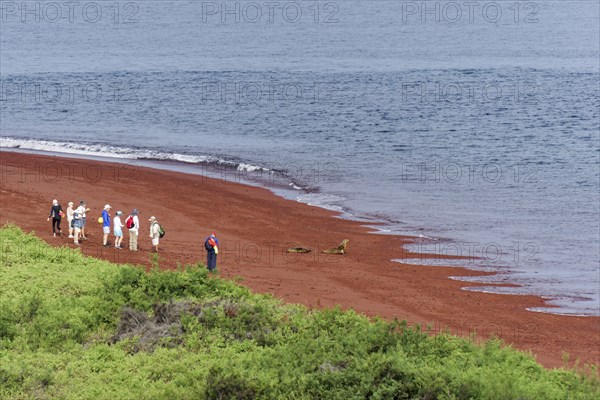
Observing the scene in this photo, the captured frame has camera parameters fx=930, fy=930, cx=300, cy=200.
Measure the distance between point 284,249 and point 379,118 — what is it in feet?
123

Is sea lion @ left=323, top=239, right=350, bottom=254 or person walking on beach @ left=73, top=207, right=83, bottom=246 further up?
person walking on beach @ left=73, top=207, right=83, bottom=246

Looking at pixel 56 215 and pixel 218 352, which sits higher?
pixel 56 215

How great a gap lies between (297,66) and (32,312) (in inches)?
3234

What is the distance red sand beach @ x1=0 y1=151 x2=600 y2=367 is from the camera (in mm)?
26438

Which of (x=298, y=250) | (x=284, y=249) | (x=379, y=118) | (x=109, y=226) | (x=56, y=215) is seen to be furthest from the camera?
(x=379, y=118)

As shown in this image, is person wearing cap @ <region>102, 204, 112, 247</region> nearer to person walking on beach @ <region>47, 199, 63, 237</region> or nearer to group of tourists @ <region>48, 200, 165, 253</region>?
group of tourists @ <region>48, 200, 165, 253</region>

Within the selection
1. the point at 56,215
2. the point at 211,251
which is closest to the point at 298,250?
the point at 211,251

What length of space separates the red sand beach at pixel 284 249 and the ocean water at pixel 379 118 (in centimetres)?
184

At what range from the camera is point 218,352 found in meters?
16.8

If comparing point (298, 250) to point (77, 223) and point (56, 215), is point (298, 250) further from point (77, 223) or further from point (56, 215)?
point (56, 215)

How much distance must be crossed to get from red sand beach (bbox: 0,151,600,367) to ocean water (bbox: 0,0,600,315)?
184 centimetres

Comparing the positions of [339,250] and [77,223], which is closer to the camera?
[77,223]

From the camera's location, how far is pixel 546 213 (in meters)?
43.0

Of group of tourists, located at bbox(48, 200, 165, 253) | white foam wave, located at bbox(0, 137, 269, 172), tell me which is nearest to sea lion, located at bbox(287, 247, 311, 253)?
group of tourists, located at bbox(48, 200, 165, 253)
